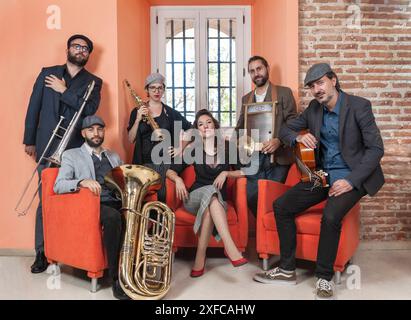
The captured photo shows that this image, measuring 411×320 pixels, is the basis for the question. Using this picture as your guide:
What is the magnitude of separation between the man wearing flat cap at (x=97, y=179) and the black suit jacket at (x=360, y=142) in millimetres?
1500

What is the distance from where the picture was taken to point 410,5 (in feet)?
13.1

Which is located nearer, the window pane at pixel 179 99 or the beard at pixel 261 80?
the beard at pixel 261 80

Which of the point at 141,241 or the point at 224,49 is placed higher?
the point at 224,49

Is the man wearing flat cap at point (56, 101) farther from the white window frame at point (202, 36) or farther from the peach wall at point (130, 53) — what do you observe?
the white window frame at point (202, 36)

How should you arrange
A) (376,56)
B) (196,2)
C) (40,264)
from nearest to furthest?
(40,264)
(376,56)
(196,2)

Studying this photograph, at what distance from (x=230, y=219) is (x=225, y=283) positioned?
0.51 metres

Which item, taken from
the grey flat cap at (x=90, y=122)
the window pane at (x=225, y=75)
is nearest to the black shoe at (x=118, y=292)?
the grey flat cap at (x=90, y=122)

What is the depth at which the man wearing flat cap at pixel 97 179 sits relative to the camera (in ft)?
9.43

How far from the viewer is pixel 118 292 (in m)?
2.83

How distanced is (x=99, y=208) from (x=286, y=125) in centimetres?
150

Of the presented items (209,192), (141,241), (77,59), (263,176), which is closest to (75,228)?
(141,241)

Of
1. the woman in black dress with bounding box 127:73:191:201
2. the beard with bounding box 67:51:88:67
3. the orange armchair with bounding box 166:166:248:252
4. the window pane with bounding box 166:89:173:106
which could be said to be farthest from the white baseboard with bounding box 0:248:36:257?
the window pane with bounding box 166:89:173:106

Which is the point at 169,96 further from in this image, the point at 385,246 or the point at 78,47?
the point at 385,246

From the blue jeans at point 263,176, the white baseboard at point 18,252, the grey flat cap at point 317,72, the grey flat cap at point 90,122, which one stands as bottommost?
the white baseboard at point 18,252
